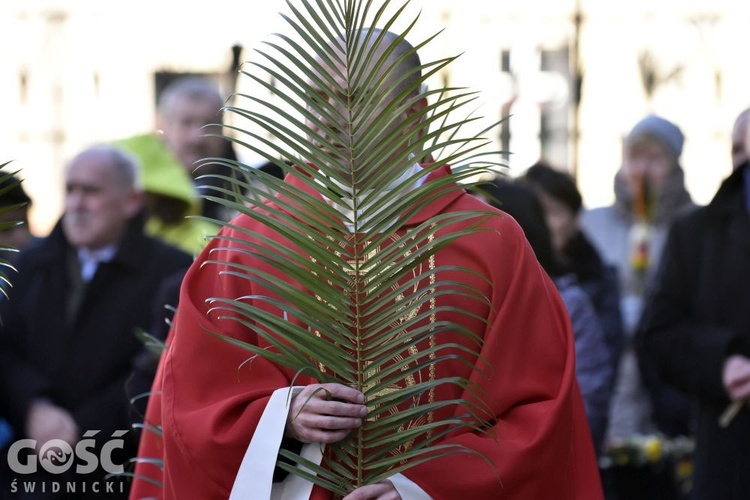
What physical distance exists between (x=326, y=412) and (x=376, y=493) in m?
0.21

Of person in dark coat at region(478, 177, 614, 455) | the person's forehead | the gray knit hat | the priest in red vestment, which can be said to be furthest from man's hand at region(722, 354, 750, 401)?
the gray knit hat

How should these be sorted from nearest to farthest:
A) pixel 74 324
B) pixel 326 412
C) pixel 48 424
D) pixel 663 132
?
pixel 326 412 → pixel 48 424 → pixel 74 324 → pixel 663 132

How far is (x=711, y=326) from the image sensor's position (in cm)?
509

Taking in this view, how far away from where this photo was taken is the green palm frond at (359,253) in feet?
10.7

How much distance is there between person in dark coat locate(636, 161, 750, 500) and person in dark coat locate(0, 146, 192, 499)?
1.86 meters

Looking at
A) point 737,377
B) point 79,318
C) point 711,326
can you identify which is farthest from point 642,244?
point 79,318

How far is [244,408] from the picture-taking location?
10.9 feet

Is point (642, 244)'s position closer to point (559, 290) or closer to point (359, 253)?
point (559, 290)

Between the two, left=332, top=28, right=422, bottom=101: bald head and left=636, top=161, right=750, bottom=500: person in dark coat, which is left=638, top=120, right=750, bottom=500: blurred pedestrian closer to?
left=636, top=161, right=750, bottom=500: person in dark coat

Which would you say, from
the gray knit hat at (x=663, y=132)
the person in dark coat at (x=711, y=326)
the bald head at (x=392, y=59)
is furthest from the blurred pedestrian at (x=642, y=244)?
the bald head at (x=392, y=59)

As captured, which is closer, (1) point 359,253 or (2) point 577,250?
(1) point 359,253

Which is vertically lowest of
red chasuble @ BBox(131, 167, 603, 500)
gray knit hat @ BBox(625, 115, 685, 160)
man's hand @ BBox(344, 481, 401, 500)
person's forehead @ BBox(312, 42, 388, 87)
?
gray knit hat @ BBox(625, 115, 685, 160)

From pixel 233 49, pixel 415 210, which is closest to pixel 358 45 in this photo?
pixel 415 210

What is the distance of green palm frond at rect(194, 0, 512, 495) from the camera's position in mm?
3254
